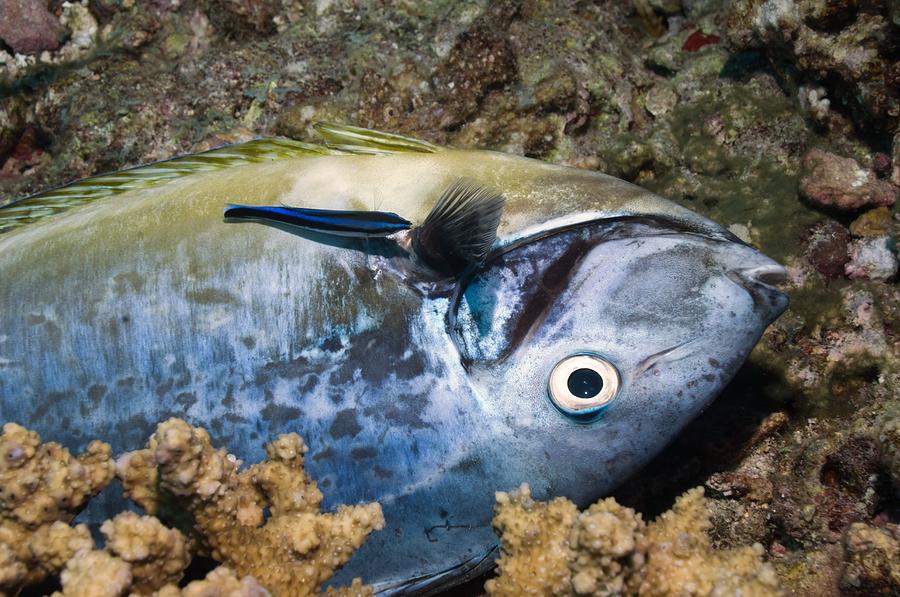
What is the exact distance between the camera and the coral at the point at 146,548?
1593mm

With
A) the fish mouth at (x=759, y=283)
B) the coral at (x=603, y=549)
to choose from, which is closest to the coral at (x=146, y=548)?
the coral at (x=603, y=549)

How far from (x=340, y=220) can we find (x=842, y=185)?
2.66 meters

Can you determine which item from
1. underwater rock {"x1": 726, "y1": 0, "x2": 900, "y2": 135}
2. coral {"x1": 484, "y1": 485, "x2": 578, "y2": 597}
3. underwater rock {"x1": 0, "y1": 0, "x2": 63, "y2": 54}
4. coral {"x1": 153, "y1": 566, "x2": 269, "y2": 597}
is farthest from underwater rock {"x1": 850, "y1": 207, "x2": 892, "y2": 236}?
underwater rock {"x1": 0, "y1": 0, "x2": 63, "y2": 54}

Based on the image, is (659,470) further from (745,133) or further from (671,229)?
(745,133)

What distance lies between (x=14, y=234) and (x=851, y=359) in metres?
3.65

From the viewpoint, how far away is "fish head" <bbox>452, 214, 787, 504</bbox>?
6.47ft

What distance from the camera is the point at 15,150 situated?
170 inches

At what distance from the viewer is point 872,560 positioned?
85.0 inches

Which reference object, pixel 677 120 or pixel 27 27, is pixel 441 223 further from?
pixel 27 27

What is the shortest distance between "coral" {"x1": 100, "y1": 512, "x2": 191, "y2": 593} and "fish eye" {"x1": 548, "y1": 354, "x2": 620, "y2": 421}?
47.6 inches

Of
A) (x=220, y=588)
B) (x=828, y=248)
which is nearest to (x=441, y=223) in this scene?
(x=220, y=588)

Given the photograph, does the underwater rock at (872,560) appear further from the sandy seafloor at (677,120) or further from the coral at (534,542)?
the coral at (534,542)

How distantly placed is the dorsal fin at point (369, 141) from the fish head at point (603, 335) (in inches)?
21.1

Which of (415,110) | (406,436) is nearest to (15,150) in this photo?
(415,110)
